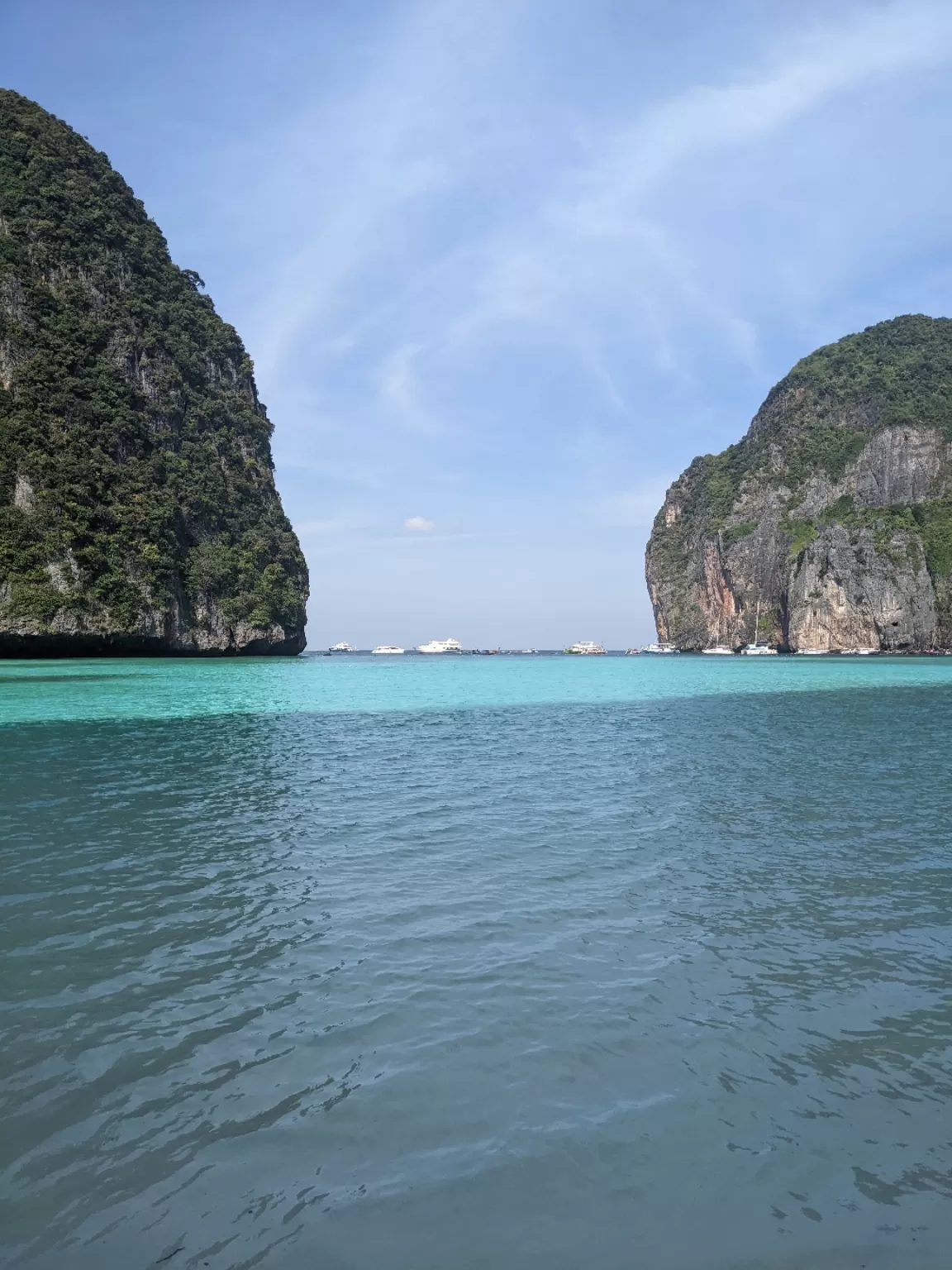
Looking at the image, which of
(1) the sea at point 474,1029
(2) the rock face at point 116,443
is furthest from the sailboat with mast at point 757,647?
(1) the sea at point 474,1029

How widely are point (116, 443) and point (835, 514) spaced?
9518cm

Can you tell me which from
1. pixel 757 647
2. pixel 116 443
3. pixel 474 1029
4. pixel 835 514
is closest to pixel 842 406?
pixel 835 514

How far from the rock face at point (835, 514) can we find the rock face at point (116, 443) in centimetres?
7044

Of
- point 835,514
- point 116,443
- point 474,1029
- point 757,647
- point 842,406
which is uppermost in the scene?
point 842,406

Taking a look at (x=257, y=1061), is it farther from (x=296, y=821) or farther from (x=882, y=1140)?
(x=296, y=821)

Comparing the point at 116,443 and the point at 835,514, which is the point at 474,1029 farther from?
the point at 835,514

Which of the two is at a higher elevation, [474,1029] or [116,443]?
[116,443]

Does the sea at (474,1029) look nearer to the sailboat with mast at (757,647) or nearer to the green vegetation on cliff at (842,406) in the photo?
the sailboat with mast at (757,647)

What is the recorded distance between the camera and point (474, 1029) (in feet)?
15.6

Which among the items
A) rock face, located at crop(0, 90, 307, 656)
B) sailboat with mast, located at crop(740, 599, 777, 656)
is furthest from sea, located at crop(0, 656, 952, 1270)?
sailboat with mast, located at crop(740, 599, 777, 656)

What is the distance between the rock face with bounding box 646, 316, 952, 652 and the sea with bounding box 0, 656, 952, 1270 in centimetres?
9915

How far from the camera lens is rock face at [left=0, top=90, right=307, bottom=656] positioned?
165 feet

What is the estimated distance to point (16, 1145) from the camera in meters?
3.58

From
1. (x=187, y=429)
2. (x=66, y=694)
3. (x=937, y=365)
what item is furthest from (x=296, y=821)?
(x=937, y=365)
